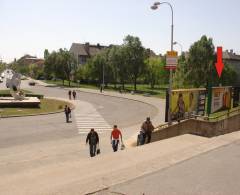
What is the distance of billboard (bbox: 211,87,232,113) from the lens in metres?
22.2

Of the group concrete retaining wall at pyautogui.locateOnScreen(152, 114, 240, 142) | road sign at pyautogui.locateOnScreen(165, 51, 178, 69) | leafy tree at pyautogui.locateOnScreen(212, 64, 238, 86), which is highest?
road sign at pyautogui.locateOnScreen(165, 51, 178, 69)

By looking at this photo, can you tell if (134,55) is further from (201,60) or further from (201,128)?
(201,128)

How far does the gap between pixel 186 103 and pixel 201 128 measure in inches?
161

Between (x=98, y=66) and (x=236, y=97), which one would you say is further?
(x=98, y=66)

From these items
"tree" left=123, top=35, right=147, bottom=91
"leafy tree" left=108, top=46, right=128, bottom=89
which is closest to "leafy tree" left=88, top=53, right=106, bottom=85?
"leafy tree" left=108, top=46, right=128, bottom=89

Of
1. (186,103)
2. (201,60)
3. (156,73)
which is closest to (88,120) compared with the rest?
(186,103)

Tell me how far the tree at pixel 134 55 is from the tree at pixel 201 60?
1395cm

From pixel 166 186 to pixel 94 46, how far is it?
120 metres

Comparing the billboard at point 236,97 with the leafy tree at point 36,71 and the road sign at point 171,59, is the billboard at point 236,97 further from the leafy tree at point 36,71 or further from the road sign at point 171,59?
the leafy tree at point 36,71

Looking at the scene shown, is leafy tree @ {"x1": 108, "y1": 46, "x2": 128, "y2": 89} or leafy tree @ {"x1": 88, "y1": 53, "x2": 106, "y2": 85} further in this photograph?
leafy tree @ {"x1": 88, "y1": 53, "x2": 106, "y2": 85}

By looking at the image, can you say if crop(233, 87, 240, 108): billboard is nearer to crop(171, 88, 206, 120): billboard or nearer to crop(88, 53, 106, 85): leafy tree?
crop(171, 88, 206, 120): billboard

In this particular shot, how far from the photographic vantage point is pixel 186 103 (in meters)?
21.3

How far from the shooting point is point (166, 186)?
9.83 m

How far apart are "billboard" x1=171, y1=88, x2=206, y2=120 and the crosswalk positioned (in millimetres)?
7453
